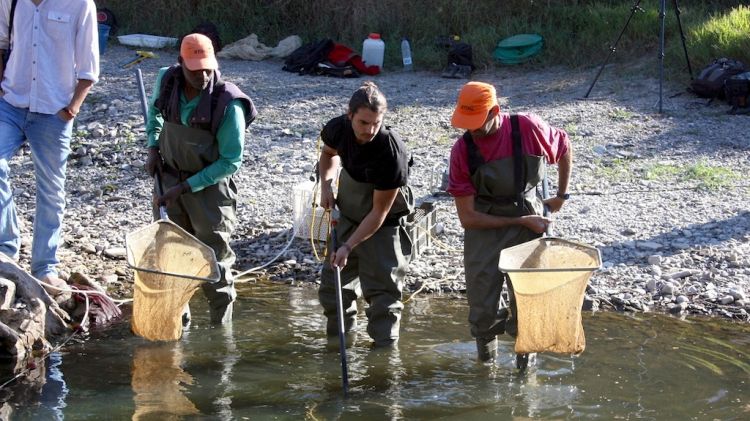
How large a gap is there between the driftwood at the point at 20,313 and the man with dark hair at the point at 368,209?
167 cm

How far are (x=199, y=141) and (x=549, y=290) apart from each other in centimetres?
218

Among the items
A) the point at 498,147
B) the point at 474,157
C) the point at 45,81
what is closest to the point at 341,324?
the point at 474,157

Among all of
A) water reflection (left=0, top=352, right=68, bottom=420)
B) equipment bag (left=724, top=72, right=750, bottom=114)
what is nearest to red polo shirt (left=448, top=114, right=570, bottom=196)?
water reflection (left=0, top=352, right=68, bottom=420)

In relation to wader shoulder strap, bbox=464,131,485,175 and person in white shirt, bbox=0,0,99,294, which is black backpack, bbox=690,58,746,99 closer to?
wader shoulder strap, bbox=464,131,485,175

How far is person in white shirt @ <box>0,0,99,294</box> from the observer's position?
641 centimetres

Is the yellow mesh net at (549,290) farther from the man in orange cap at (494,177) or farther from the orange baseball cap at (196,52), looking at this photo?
the orange baseball cap at (196,52)

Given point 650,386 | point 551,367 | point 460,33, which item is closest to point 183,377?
point 551,367

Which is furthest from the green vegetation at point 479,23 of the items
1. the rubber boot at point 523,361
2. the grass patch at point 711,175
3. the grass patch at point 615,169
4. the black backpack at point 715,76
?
the rubber boot at point 523,361

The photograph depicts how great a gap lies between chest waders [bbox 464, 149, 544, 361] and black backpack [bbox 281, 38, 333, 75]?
8.93m

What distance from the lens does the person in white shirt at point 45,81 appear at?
641 centimetres

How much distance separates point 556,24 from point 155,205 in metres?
9.84

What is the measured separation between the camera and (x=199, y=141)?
20.2ft

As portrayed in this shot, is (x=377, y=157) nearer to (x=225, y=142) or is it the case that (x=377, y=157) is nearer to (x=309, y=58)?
(x=225, y=142)

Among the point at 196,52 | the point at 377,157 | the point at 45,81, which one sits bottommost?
the point at 377,157
